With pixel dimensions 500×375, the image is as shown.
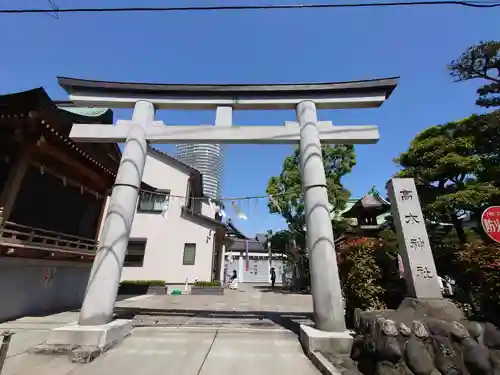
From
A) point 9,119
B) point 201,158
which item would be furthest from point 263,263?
point 9,119

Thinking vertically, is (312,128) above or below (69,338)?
above

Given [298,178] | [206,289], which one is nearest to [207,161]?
[298,178]

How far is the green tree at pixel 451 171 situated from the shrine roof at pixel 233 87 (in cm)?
939

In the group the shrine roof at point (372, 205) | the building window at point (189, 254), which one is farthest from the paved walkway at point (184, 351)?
the shrine roof at point (372, 205)

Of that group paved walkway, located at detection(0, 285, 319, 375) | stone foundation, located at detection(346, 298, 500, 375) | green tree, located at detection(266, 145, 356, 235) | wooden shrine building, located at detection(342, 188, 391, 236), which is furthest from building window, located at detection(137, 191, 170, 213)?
stone foundation, located at detection(346, 298, 500, 375)

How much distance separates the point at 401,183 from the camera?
6230 mm

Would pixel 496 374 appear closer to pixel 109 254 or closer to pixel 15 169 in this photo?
pixel 109 254

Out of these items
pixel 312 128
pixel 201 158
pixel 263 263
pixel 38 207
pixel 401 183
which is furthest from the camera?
pixel 201 158

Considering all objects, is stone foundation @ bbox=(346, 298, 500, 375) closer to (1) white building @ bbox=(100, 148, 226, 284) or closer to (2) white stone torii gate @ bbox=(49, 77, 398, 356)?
(2) white stone torii gate @ bbox=(49, 77, 398, 356)

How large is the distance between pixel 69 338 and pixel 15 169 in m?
5.60

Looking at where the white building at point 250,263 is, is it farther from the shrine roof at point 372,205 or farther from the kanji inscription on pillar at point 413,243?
the kanji inscription on pillar at point 413,243

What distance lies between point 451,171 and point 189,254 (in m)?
17.0

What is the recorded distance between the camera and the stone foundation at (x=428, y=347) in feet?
11.6

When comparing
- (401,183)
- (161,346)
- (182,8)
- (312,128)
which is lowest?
(161,346)
